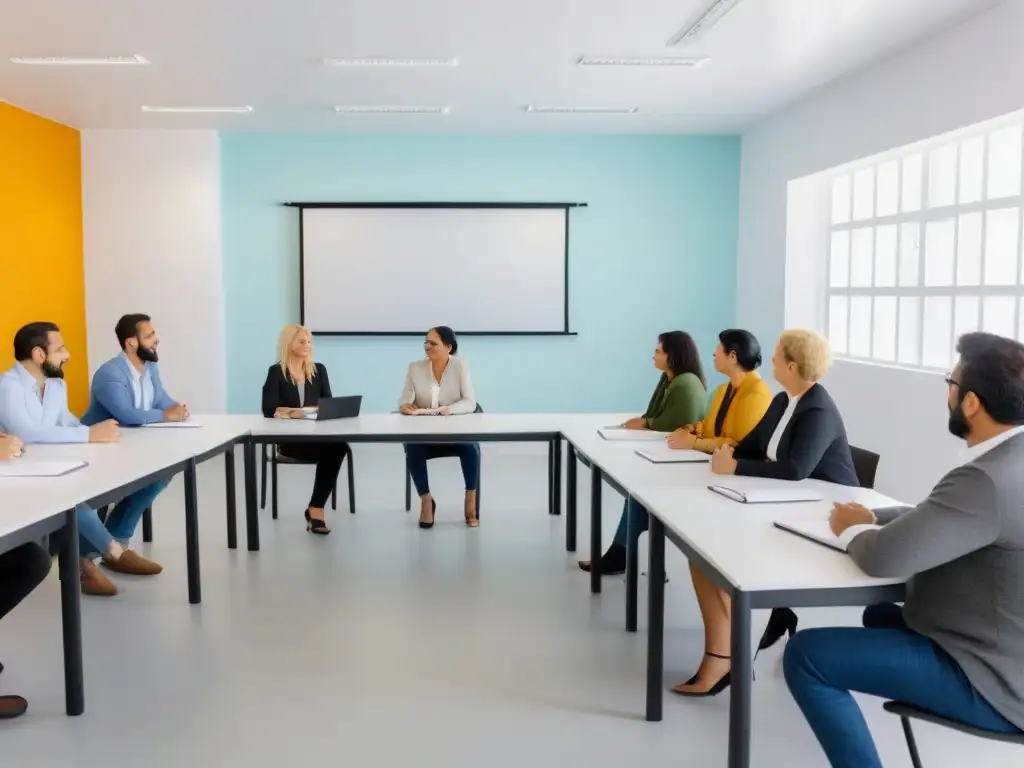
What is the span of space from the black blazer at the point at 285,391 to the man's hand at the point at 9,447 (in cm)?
173

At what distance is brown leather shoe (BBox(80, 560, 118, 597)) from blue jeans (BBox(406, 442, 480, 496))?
1.80 metres

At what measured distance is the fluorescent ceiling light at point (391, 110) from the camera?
671 centimetres

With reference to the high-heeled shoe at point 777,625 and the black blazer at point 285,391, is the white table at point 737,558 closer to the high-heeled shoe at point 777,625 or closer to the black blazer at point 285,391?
the high-heeled shoe at point 777,625

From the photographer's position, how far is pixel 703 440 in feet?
12.3

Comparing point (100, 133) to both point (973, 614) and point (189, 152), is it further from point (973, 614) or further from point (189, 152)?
point (973, 614)

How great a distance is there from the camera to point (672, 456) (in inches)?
142

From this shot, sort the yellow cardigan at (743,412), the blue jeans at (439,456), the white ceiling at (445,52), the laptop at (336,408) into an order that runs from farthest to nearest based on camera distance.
Answer: the blue jeans at (439,456), the laptop at (336,408), the white ceiling at (445,52), the yellow cardigan at (743,412)

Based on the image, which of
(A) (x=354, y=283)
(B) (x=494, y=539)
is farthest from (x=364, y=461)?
(B) (x=494, y=539)

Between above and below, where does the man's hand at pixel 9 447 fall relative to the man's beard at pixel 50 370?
below

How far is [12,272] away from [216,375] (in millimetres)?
1755

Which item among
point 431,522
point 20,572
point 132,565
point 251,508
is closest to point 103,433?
point 132,565

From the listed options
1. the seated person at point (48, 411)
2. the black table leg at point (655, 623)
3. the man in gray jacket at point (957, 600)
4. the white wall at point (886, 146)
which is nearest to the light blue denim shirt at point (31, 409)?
the seated person at point (48, 411)

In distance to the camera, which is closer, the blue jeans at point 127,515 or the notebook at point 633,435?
the notebook at point 633,435

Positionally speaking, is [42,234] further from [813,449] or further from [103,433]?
[813,449]
